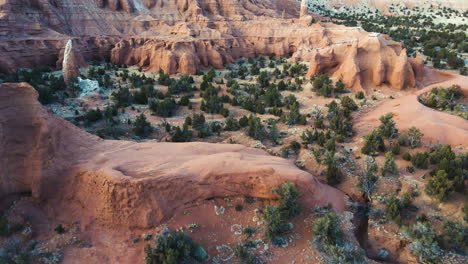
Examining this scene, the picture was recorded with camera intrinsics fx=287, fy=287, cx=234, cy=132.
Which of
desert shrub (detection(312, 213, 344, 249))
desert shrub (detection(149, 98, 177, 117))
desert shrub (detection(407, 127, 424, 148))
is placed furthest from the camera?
desert shrub (detection(149, 98, 177, 117))

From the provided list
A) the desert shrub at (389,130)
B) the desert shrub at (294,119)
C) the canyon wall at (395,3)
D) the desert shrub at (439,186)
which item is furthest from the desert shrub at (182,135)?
the canyon wall at (395,3)

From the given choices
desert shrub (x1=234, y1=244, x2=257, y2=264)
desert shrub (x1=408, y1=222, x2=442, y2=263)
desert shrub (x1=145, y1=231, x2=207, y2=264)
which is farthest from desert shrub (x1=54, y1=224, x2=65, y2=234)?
desert shrub (x1=408, y1=222, x2=442, y2=263)

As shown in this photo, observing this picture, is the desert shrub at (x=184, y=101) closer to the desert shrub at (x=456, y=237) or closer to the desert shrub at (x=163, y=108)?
the desert shrub at (x=163, y=108)

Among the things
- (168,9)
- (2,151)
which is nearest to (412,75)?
(2,151)

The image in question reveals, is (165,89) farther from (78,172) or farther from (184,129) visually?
(78,172)

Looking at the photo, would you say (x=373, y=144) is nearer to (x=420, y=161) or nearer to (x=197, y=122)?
(x=420, y=161)

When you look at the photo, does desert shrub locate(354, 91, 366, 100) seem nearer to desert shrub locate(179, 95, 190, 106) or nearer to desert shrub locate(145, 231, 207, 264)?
desert shrub locate(179, 95, 190, 106)
